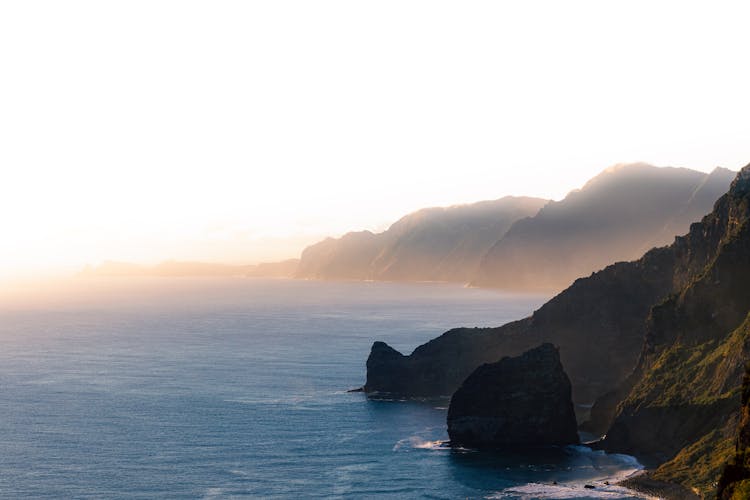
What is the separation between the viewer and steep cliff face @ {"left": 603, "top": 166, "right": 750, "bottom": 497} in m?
111

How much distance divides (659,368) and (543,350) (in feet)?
58.6

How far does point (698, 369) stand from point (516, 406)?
2770 centimetres

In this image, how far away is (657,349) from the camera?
137750mm

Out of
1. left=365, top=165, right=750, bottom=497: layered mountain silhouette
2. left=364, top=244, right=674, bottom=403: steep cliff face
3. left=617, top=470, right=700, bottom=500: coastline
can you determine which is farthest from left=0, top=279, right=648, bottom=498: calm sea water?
left=364, top=244, right=674, bottom=403: steep cliff face

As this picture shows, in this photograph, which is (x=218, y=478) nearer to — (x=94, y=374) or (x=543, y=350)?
(x=543, y=350)

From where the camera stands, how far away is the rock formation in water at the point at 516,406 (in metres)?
131

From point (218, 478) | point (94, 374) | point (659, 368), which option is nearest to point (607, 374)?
point (659, 368)

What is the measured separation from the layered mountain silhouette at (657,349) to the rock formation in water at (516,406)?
8.00 m

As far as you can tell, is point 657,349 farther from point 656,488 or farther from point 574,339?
point 656,488

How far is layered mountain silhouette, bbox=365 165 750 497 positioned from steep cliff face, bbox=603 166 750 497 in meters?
0.17

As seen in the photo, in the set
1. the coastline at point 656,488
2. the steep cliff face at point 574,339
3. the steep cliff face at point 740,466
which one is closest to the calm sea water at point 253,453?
the coastline at point 656,488

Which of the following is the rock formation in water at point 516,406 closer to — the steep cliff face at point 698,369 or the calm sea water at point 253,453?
the calm sea water at point 253,453

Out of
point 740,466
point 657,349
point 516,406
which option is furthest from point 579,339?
point 740,466

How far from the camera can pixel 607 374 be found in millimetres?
166250
